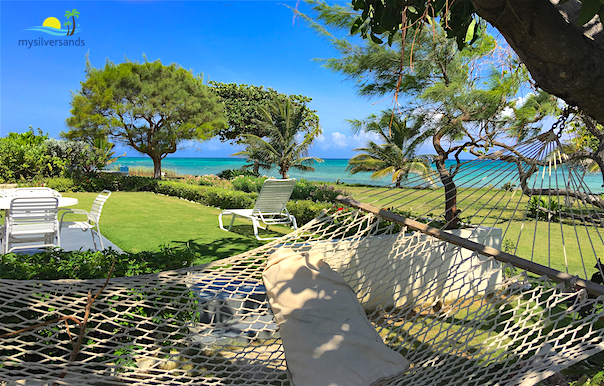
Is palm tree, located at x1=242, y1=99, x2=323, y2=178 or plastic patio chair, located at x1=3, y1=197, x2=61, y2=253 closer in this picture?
plastic patio chair, located at x1=3, y1=197, x2=61, y2=253

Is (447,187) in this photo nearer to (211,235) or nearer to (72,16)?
(211,235)

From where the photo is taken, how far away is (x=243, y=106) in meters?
22.8

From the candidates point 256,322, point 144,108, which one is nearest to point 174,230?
point 256,322

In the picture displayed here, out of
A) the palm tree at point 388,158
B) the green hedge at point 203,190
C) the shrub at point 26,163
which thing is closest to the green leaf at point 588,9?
the green hedge at point 203,190

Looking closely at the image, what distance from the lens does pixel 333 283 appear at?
198 centimetres

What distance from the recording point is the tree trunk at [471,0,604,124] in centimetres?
118

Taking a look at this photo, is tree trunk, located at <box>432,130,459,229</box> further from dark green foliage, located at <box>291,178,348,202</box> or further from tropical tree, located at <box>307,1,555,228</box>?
dark green foliage, located at <box>291,178,348,202</box>

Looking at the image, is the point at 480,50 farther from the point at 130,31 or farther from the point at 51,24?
the point at 130,31

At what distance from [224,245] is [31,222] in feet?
6.94

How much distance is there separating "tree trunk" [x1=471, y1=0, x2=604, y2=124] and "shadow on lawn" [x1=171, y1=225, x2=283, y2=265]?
342 centimetres

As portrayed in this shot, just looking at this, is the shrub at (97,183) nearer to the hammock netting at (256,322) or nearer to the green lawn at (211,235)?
the green lawn at (211,235)

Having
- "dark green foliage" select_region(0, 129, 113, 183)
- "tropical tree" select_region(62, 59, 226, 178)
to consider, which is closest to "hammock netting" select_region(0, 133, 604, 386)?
"dark green foliage" select_region(0, 129, 113, 183)

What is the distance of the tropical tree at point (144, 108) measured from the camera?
Answer: 13.6 metres

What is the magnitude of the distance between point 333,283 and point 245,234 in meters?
3.72
